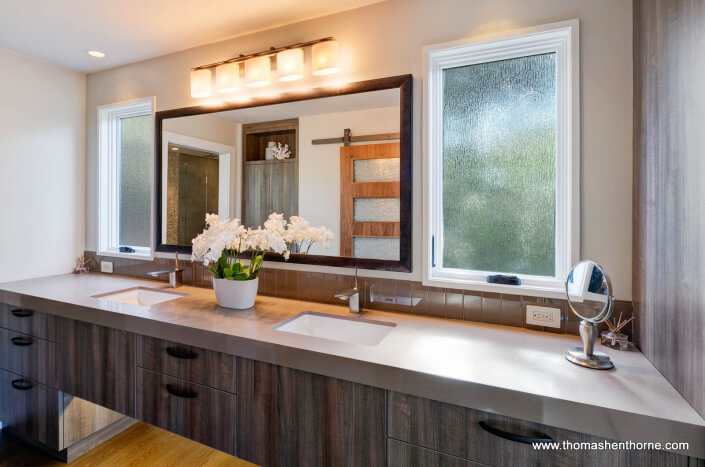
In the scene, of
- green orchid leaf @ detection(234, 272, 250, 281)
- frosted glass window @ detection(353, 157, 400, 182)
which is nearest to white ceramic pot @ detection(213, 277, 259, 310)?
green orchid leaf @ detection(234, 272, 250, 281)

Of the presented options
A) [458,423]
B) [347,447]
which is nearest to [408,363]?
[458,423]

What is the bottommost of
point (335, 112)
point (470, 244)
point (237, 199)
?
point (470, 244)

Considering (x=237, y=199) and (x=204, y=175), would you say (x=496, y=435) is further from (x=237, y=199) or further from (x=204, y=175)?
(x=204, y=175)

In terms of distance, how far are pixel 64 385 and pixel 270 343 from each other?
142cm

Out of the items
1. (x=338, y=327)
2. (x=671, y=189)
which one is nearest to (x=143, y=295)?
(x=338, y=327)

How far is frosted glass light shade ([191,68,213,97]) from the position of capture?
7.11 ft

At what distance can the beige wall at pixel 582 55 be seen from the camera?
1368 mm

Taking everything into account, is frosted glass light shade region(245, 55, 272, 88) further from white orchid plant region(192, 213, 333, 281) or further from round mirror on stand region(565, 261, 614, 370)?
round mirror on stand region(565, 261, 614, 370)

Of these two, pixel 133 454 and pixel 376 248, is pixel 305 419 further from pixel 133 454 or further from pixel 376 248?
pixel 133 454

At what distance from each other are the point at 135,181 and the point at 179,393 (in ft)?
5.93

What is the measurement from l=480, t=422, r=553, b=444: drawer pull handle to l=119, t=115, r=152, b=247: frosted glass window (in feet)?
8.27

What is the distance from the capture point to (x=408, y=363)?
3.69ft

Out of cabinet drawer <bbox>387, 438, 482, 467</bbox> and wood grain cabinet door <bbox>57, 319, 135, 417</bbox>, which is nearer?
cabinet drawer <bbox>387, 438, 482, 467</bbox>

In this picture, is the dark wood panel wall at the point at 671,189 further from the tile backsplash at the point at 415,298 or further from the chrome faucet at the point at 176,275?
the chrome faucet at the point at 176,275
